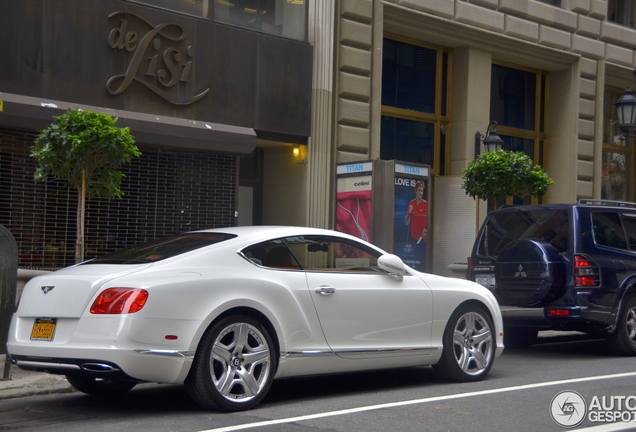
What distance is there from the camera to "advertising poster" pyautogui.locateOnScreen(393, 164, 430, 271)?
50.7 ft

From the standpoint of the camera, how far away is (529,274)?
1035 centimetres

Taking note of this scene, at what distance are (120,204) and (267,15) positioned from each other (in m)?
4.94

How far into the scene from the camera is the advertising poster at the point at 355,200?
50.8ft

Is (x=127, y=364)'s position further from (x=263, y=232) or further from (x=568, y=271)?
(x=568, y=271)

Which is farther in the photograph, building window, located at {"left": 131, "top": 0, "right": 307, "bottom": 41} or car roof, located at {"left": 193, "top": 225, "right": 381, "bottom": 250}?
building window, located at {"left": 131, "top": 0, "right": 307, "bottom": 41}

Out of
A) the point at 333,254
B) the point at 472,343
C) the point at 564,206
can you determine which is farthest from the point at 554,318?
the point at 333,254

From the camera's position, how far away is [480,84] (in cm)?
2081

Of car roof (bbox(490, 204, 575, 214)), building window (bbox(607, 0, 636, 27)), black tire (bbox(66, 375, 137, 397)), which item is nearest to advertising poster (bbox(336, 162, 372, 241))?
car roof (bbox(490, 204, 575, 214))

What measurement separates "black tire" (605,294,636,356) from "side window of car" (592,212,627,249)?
701mm

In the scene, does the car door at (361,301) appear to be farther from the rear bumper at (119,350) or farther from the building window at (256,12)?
the building window at (256,12)

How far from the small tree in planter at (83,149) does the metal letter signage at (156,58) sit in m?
4.16

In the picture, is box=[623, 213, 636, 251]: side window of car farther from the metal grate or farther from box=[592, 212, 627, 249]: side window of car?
the metal grate

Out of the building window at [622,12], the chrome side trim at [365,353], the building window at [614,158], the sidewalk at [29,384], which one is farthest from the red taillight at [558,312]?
the building window at [622,12]

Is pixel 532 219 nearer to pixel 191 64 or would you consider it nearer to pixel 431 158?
pixel 191 64
